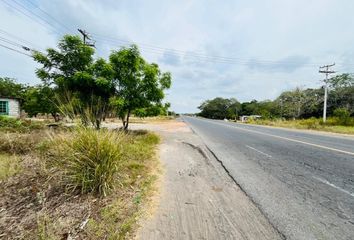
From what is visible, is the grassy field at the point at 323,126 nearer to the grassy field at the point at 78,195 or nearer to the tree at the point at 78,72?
the tree at the point at 78,72

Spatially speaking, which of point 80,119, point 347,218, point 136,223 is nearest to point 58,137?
point 80,119

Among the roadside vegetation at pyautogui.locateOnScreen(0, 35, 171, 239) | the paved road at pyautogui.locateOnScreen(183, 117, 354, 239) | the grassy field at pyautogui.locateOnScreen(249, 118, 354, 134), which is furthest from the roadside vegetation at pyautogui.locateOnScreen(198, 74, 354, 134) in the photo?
the roadside vegetation at pyautogui.locateOnScreen(0, 35, 171, 239)

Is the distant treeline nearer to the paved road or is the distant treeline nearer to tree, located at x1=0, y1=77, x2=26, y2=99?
the paved road

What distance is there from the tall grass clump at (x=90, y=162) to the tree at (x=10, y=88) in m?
54.8

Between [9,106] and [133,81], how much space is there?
67.6 feet

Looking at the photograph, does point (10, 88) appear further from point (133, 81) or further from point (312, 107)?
point (312, 107)

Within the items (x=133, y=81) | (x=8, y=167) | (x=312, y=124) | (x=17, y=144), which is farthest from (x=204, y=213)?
(x=312, y=124)

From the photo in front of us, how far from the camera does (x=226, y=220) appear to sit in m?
3.12

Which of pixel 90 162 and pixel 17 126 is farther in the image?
pixel 17 126

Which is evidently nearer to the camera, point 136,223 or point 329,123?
point 136,223

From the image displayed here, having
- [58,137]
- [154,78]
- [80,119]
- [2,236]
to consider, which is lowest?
[2,236]

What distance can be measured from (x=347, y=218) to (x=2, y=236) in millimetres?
4649

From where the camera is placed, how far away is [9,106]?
25625 mm

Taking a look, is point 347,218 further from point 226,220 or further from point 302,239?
point 226,220
